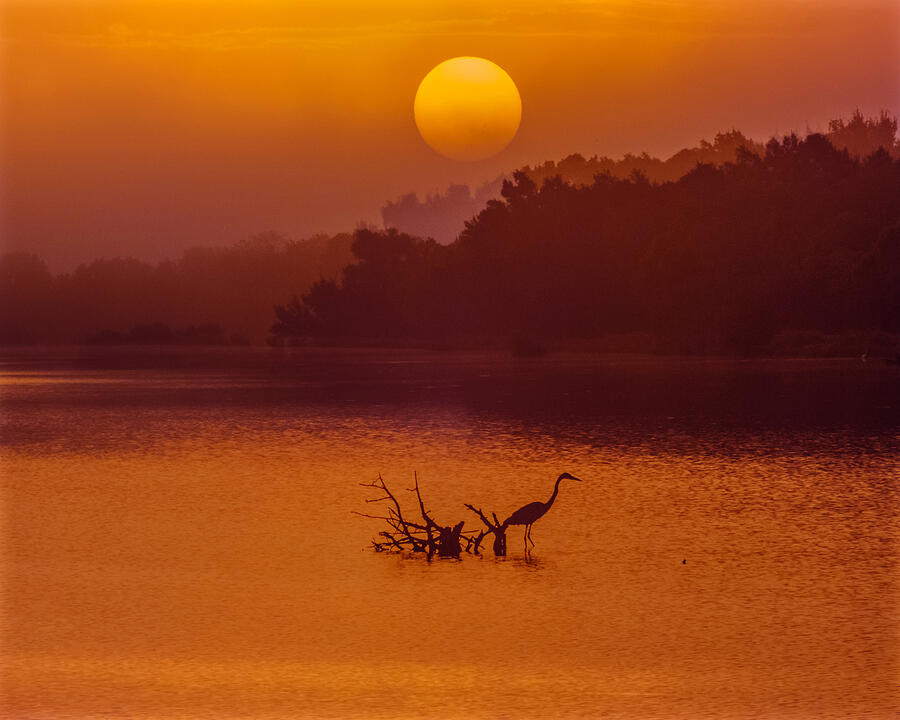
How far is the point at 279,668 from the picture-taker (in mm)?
10562

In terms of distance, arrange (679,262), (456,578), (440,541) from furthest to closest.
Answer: (679,262)
(440,541)
(456,578)

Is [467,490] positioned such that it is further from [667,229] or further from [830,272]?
[667,229]

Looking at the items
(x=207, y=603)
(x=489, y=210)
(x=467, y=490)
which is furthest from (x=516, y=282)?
(x=207, y=603)

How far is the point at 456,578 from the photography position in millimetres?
14617

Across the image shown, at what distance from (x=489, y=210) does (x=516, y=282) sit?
12027mm

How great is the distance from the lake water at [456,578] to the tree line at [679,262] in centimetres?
6458

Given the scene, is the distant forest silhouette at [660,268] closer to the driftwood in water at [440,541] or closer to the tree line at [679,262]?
the tree line at [679,262]

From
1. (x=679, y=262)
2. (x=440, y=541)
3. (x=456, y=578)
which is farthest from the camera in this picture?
(x=679, y=262)

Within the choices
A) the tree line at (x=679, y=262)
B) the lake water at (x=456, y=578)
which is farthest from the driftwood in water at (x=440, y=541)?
the tree line at (x=679, y=262)

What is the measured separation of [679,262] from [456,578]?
9210 centimetres

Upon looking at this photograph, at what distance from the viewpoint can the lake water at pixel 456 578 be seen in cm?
988

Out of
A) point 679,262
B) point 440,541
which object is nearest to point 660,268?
point 679,262

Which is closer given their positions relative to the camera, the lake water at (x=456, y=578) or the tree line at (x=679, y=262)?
the lake water at (x=456, y=578)

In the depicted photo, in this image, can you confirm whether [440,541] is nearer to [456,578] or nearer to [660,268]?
[456,578]
